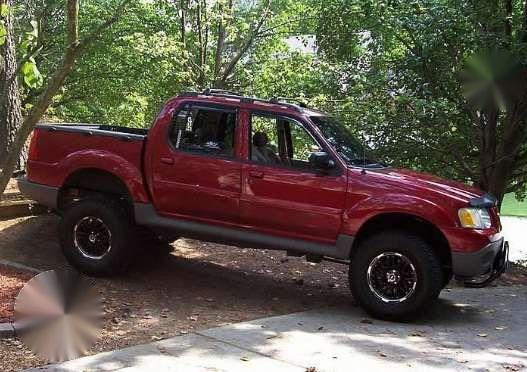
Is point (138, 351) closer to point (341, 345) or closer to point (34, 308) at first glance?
point (34, 308)

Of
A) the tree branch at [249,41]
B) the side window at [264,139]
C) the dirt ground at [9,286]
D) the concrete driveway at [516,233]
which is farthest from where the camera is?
the concrete driveway at [516,233]

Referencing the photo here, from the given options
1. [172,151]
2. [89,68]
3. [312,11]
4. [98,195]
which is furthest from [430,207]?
[89,68]

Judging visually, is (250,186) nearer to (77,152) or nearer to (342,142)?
(342,142)

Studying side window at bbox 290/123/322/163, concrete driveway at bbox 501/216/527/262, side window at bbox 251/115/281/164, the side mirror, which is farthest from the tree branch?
concrete driveway at bbox 501/216/527/262

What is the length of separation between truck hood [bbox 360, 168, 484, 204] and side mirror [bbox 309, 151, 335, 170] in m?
0.39

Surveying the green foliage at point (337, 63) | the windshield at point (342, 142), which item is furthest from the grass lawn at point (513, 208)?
the windshield at point (342, 142)

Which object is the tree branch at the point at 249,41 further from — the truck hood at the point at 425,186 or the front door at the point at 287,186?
the truck hood at the point at 425,186

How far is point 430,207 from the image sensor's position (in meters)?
6.46

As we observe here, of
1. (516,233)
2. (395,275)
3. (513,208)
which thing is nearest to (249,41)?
(395,275)

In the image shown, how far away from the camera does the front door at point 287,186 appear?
6781 millimetres

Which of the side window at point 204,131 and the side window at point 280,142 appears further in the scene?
the side window at point 204,131

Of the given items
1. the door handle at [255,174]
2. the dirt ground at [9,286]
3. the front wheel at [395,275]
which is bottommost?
the dirt ground at [9,286]

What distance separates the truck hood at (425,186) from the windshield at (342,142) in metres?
0.31

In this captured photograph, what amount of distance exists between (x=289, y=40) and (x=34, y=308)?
1333cm
